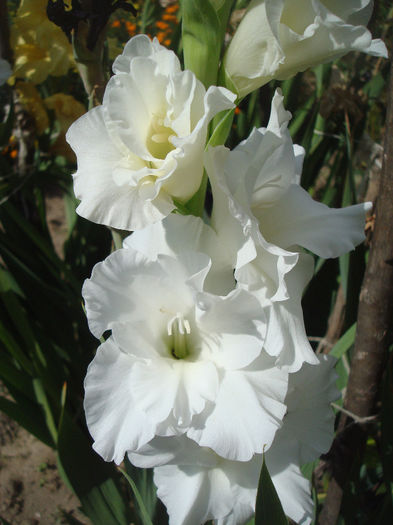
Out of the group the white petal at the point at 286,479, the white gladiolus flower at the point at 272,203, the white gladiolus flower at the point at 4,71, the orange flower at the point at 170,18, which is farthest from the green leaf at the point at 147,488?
the orange flower at the point at 170,18

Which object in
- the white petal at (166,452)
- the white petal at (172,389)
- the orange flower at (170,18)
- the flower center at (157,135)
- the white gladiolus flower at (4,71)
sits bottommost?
the orange flower at (170,18)

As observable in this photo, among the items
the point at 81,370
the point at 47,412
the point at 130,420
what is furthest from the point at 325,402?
the point at 81,370

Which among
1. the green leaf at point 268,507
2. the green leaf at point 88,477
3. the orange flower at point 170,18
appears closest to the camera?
the green leaf at point 268,507

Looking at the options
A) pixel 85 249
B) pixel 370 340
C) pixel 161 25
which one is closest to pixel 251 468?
pixel 370 340

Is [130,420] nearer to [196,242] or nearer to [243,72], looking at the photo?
[196,242]

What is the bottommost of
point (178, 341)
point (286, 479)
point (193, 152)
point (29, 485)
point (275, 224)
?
point (29, 485)

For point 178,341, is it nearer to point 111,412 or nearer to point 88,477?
point 111,412

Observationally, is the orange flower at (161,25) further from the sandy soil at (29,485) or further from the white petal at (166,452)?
the white petal at (166,452)

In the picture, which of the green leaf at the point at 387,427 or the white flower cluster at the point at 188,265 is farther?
the green leaf at the point at 387,427
